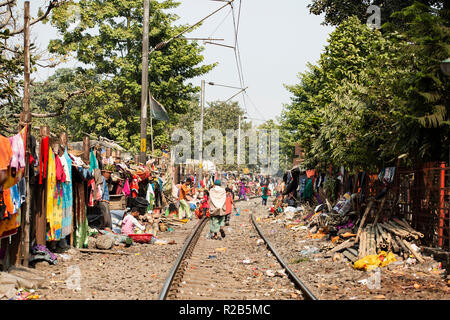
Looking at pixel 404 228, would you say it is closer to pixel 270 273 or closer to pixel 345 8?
pixel 270 273

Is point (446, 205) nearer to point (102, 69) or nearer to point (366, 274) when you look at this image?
point (366, 274)

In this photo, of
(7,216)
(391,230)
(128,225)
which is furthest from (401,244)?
(7,216)

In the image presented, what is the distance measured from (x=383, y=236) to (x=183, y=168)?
25747 millimetres

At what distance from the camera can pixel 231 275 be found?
10539 millimetres

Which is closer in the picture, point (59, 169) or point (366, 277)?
point (366, 277)

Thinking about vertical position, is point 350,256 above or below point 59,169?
below

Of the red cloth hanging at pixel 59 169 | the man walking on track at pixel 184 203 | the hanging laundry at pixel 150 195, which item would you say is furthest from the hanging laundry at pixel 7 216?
the man walking on track at pixel 184 203

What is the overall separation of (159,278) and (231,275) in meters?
1.60

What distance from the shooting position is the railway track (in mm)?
8508

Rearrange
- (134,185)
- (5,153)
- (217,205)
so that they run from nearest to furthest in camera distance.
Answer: (5,153) → (217,205) → (134,185)

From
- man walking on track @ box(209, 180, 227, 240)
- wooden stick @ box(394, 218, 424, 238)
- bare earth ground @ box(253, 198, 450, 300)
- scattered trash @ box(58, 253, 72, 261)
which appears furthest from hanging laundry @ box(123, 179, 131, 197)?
wooden stick @ box(394, 218, 424, 238)

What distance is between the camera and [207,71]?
3331cm

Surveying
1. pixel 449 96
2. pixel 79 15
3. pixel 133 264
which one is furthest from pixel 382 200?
pixel 79 15

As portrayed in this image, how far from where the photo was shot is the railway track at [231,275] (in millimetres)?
8508
